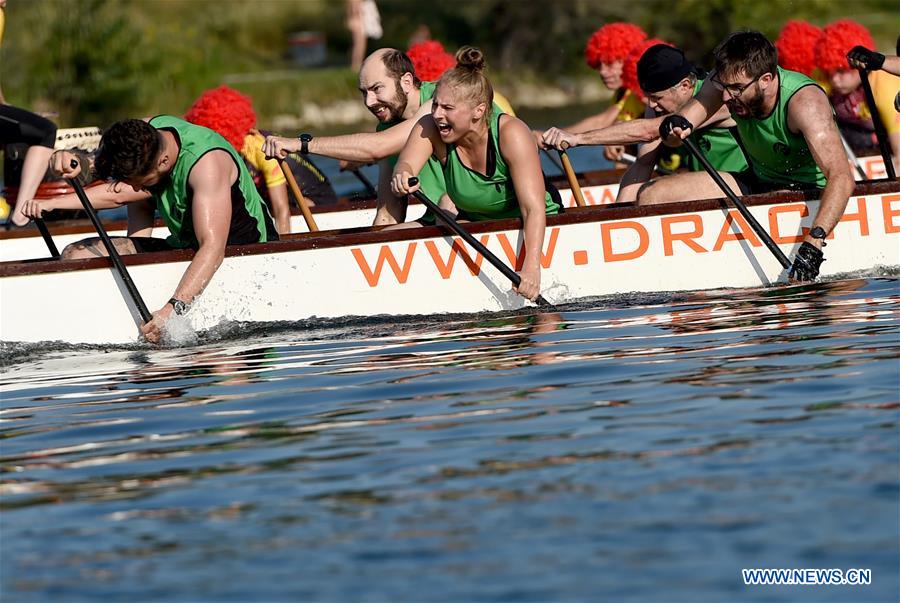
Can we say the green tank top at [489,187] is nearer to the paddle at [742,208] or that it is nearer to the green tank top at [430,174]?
the green tank top at [430,174]

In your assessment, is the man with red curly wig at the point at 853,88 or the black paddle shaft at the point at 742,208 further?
the man with red curly wig at the point at 853,88

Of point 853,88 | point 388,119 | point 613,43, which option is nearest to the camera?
point 388,119

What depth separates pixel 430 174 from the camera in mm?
9977

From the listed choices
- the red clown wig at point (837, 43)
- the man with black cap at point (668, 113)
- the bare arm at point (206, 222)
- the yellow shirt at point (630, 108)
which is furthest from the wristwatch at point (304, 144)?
the yellow shirt at point (630, 108)

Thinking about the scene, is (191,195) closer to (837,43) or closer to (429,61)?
(429,61)

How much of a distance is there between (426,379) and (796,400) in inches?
72.4

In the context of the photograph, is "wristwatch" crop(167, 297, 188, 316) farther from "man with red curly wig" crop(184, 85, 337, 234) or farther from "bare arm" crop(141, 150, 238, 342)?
"man with red curly wig" crop(184, 85, 337, 234)

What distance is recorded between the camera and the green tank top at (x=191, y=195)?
29.6 ft

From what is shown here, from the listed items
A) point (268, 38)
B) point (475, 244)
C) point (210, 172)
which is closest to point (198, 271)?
point (210, 172)

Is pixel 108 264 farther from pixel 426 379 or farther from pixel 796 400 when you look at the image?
pixel 796 400

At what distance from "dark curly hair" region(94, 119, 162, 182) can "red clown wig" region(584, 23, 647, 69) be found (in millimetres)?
5920

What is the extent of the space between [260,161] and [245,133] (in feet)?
1.21

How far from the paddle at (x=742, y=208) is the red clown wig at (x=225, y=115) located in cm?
331

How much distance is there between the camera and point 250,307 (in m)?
9.63
